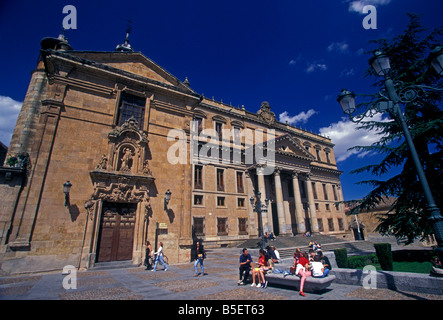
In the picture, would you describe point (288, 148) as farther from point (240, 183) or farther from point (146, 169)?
point (146, 169)

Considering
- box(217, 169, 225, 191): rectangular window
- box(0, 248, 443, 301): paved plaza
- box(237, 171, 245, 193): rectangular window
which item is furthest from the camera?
box(237, 171, 245, 193): rectangular window

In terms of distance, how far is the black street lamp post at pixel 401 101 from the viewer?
5258 mm

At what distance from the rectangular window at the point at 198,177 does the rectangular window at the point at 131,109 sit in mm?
12649

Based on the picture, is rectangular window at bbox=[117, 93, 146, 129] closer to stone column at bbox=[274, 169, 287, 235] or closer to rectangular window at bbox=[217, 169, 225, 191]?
rectangular window at bbox=[217, 169, 225, 191]

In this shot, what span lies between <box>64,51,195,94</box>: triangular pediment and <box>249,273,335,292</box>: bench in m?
14.1

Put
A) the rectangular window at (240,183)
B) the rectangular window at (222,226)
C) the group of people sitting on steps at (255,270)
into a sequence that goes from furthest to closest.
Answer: the rectangular window at (240,183) < the rectangular window at (222,226) < the group of people sitting on steps at (255,270)

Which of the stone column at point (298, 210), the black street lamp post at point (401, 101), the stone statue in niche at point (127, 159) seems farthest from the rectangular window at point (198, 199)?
the black street lamp post at point (401, 101)

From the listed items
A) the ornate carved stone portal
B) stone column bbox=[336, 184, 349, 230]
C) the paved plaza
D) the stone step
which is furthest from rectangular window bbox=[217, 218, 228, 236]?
stone column bbox=[336, 184, 349, 230]

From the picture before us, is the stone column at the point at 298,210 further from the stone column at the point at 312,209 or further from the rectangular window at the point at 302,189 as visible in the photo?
the rectangular window at the point at 302,189

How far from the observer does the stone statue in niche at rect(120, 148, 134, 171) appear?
1333 centimetres

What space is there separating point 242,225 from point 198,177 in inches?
346

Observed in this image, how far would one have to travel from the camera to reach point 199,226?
81.5ft
